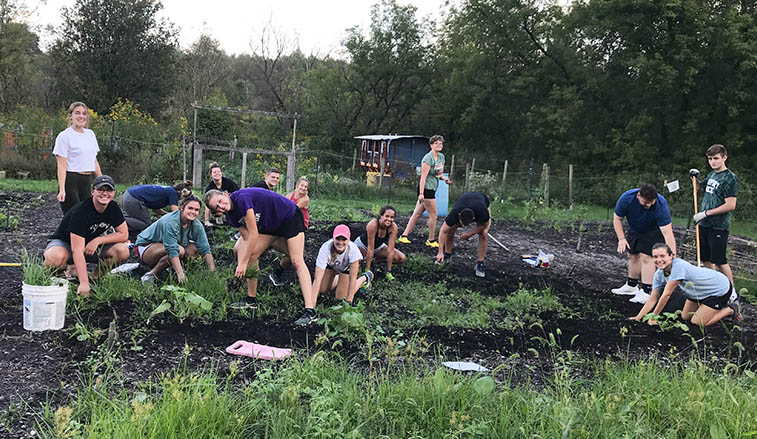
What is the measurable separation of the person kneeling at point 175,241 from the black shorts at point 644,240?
4.38m

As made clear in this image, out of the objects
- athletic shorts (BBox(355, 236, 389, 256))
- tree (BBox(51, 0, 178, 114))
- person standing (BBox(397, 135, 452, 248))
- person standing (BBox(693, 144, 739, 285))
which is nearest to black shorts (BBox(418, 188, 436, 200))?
person standing (BBox(397, 135, 452, 248))

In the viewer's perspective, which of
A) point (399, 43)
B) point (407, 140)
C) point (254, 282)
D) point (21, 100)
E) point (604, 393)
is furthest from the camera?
point (399, 43)

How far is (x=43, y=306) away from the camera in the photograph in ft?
12.0

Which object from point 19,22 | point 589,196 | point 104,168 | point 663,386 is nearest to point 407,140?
point 589,196

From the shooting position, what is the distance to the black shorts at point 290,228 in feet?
15.2

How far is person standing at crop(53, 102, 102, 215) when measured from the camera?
5.19m

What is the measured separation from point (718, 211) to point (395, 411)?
4603 millimetres

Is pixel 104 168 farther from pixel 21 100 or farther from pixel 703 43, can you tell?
pixel 703 43

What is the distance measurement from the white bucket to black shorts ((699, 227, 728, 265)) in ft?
19.6

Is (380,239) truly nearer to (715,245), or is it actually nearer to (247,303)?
(247,303)

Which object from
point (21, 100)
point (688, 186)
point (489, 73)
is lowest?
point (688, 186)

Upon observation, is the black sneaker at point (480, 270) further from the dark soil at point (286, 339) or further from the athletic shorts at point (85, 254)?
the athletic shorts at point (85, 254)

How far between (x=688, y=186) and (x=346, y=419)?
1681cm

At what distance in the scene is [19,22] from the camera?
23578 millimetres
